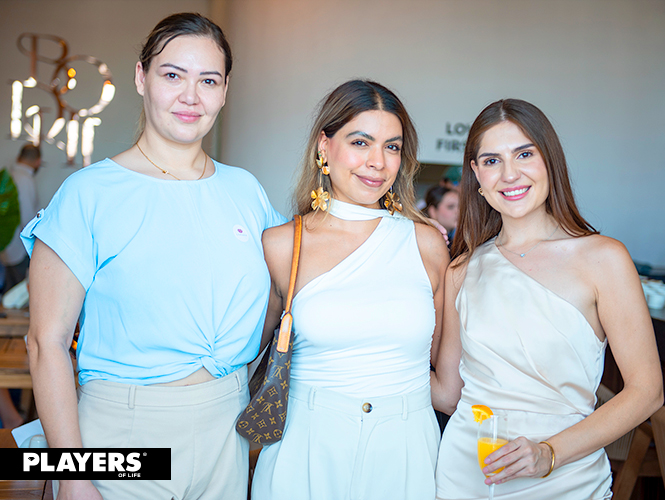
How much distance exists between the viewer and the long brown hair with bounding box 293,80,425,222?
80.8 inches

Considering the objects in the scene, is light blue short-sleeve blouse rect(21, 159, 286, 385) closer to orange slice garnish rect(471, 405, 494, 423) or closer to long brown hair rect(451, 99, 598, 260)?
orange slice garnish rect(471, 405, 494, 423)

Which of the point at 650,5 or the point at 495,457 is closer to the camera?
the point at 495,457

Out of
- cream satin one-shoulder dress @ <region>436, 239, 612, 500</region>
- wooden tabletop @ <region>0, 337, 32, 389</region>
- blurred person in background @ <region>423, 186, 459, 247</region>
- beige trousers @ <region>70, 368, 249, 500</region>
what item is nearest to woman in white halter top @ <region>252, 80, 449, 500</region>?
cream satin one-shoulder dress @ <region>436, 239, 612, 500</region>

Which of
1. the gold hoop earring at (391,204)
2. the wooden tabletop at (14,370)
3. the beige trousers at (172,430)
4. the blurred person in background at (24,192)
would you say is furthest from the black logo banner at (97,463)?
the blurred person in background at (24,192)

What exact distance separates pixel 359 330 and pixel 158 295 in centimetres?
64

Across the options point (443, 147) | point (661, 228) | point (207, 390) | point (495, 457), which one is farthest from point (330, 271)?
point (661, 228)

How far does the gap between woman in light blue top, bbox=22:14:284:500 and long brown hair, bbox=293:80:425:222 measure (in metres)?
0.49

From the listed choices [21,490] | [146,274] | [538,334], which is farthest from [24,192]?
[538,334]

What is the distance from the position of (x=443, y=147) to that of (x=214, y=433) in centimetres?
578

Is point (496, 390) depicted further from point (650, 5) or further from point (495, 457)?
point (650, 5)

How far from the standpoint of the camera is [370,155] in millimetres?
2016

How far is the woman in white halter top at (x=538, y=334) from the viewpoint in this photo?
161 centimetres

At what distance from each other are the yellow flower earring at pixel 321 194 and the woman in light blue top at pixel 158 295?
0.46m

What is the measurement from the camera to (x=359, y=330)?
1809 mm
